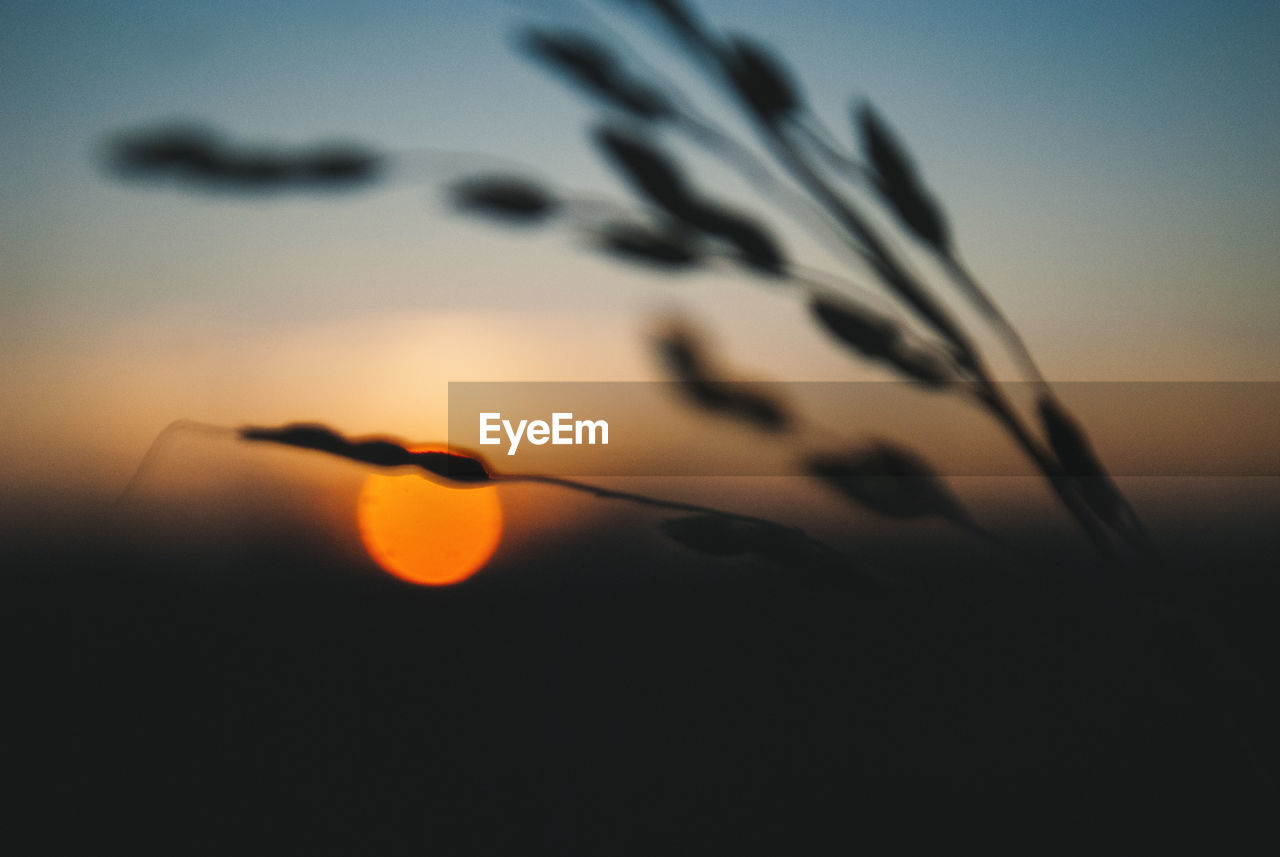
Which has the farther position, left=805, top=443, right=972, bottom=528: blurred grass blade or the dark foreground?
the dark foreground

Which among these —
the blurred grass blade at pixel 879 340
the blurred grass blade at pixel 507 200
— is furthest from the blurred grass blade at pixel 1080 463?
the blurred grass blade at pixel 507 200

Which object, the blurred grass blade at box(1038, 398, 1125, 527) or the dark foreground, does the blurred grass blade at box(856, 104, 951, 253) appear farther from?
the dark foreground

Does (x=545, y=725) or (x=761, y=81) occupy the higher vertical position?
(x=761, y=81)

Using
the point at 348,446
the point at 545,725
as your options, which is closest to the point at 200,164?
the point at 348,446

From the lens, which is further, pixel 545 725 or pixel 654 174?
pixel 545 725

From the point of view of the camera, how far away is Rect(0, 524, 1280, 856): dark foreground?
0.55m

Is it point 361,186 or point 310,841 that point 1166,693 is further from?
point 310,841

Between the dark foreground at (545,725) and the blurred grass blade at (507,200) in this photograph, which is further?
the dark foreground at (545,725)

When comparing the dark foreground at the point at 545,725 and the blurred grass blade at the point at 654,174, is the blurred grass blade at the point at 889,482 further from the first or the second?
the dark foreground at the point at 545,725

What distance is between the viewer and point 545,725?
909 millimetres

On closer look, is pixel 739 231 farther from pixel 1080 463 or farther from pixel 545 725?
pixel 545 725

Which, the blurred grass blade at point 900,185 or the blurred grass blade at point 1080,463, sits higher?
the blurred grass blade at point 900,185

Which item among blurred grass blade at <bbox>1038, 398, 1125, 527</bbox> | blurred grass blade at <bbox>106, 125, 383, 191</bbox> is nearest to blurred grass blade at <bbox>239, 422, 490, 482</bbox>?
blurred grass blade at <bbox>106, 125, 383, 191</bbox>

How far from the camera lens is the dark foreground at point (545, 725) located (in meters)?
0.55
